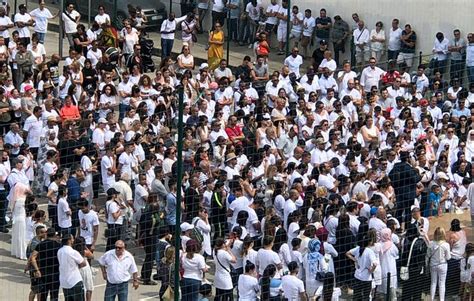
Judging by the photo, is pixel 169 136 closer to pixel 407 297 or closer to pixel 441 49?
pixel 407 297

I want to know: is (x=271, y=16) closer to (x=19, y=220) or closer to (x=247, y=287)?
(x=19, y=220)

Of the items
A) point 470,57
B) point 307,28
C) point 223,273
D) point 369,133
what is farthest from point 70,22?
point 223,273

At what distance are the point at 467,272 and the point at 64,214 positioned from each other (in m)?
5.84

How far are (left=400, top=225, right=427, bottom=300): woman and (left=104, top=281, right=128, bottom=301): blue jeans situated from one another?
162 inches

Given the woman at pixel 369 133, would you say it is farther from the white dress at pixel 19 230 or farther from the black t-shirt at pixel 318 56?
the white dress at pixel 19 230

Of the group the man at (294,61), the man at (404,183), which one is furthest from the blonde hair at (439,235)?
the man at (294,61)

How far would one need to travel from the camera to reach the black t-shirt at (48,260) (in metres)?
23.0

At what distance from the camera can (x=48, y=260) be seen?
23062 millimetres

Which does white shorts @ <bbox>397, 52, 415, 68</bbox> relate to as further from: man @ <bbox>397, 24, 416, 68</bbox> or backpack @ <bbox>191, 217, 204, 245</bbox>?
backpack @ <bbox>191, 217, 204, 245</bbox>

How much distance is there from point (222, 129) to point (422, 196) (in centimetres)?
356

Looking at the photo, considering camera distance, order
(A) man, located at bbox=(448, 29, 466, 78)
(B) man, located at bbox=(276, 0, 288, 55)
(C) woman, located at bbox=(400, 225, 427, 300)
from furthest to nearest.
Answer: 1. (B) man, located at bbox=(276, 0, 288, 55)
2. (A) man, located at bbox=(448, 29, 466, 78)
3. (C) woman, located at bbox=(400, 225, 427, 300)

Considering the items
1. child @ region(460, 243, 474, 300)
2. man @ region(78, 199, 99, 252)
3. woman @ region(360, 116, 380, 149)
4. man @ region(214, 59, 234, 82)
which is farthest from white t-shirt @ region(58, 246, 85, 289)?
man @ region(214, 59, 234, 82)

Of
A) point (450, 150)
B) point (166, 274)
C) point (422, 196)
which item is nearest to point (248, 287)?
point (166, 274)

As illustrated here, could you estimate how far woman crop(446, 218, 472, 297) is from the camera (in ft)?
82.1
